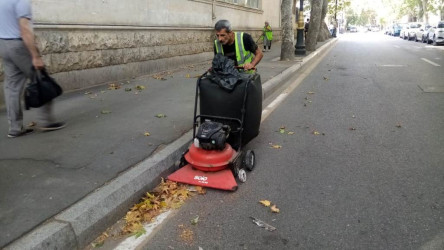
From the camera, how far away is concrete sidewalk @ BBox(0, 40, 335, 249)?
3.01 m

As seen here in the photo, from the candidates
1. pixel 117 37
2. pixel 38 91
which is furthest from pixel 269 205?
pixel 117 37

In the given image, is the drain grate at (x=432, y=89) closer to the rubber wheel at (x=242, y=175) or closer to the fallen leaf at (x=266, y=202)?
the rubber wheel at (x=242, y=175)

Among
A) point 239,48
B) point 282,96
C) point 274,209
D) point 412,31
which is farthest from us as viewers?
point 412,31

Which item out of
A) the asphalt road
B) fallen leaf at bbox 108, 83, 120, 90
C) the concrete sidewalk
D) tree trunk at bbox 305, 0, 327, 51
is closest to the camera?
the concrete sidewalk

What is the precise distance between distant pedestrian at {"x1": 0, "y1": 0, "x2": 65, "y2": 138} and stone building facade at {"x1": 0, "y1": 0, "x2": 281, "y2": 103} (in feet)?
6.68

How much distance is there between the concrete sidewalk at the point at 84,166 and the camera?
3.01 metres

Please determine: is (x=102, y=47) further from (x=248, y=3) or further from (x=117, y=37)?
(x=248, y=3)

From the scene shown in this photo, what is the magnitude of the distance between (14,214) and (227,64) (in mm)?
2506

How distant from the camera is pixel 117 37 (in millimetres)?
9984

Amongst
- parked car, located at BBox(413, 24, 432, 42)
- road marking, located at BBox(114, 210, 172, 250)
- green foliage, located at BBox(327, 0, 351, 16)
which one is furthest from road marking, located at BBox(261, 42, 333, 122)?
green foliage, located at BBox(327, 0, 351, 16)

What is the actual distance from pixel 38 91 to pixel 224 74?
248 centimetres

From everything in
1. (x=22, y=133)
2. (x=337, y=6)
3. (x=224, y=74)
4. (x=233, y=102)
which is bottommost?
(x=22, y=133)

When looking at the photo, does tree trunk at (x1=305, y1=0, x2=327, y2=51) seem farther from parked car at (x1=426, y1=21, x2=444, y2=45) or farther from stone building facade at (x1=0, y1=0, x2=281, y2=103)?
parked car at (x1=426, y1=21, x2=444, y2=45)

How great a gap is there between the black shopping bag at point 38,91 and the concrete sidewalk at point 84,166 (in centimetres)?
45
